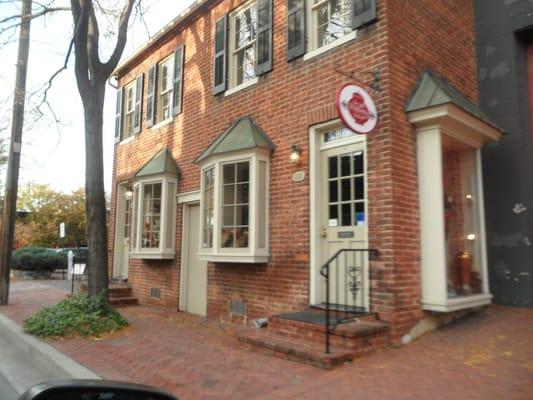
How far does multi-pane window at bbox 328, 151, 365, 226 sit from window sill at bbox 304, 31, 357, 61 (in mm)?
1613

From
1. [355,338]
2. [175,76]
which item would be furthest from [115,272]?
[355,338]

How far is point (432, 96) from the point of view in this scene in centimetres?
596

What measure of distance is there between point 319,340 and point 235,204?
2.98 meters

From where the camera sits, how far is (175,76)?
10.7m

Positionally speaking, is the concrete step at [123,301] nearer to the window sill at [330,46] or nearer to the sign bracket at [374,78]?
the window sill at [330,46]

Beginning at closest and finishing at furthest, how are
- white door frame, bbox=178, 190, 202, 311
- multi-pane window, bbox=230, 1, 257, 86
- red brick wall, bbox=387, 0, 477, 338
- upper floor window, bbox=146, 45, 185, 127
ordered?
red brick wall, bbox=387, 0, 477, 338
multi-pane window, bbox=230, 1, 257, 86
white door frame, bbox=178, 190, 202, 311
upper floor window, bbox=146, 45, 185, 127

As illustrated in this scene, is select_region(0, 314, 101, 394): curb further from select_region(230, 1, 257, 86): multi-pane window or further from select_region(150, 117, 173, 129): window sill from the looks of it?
select_region(230, 1, 257, 86): multi-pane window

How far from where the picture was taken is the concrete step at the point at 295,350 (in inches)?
196

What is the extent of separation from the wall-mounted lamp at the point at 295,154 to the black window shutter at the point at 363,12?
189 cm

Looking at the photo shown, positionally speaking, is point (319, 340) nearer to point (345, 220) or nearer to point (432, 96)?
point (345, 220)

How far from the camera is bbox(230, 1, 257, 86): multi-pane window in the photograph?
340 inches

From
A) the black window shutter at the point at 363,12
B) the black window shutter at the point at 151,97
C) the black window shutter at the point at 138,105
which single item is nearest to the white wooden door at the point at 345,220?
the black window shutter at the point at 363,12

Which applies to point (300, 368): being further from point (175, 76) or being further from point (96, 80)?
point (175, 76)

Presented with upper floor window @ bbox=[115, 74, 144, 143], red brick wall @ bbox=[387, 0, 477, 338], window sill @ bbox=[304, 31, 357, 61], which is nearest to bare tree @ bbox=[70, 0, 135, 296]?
window sill @ bbox=[304, 31, 357, 61]
